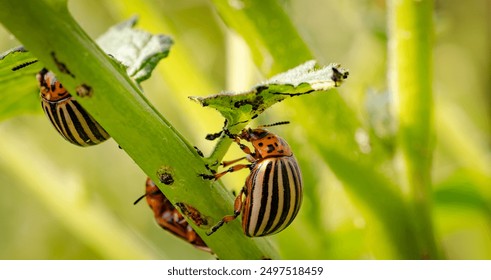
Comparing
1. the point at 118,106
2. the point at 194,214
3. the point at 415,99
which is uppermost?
the point at 118,106

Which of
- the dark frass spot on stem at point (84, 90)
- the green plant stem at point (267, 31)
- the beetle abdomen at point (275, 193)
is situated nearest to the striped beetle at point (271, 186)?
the beetle abdomen at point (275, 193)

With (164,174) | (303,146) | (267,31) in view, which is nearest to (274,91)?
(164,174)

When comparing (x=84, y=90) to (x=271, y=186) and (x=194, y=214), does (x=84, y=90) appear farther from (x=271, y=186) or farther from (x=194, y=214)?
(x=271, y=186)

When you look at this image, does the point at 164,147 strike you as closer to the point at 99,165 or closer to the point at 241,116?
the point at 241,116

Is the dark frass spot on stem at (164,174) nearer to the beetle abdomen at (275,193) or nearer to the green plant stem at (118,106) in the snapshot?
the green plant stem at (118,106)

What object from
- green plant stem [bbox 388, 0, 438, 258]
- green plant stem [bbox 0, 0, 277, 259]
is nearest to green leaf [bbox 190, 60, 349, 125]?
green plant stem [bbox 0, 0, 277, 259]

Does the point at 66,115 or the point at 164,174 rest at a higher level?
the point at 66,115
